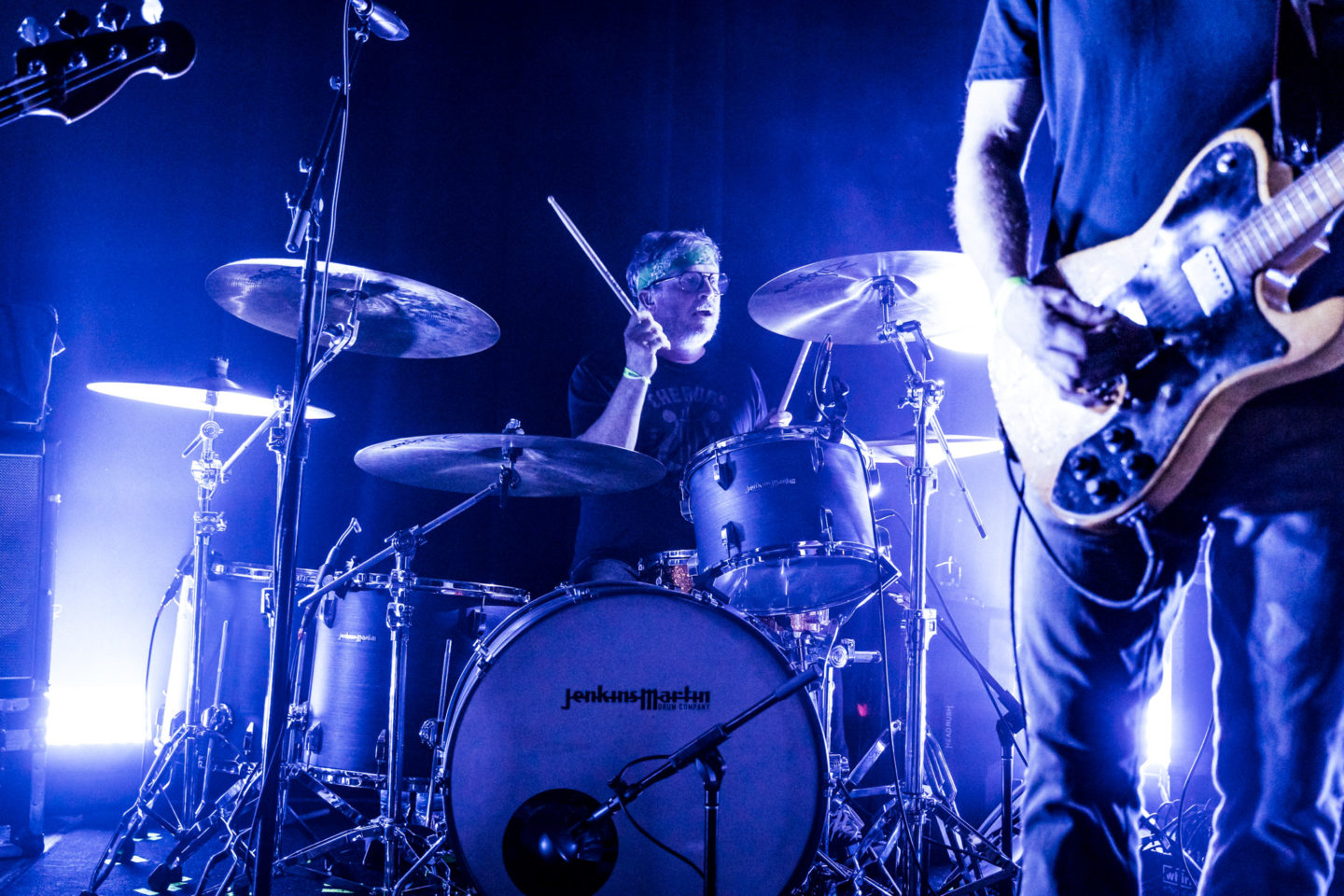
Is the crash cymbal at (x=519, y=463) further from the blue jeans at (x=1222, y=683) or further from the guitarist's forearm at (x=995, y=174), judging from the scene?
the blue jeans at (x=1222, y=683)

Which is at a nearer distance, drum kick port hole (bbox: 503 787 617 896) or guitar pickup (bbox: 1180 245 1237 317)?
guitar pickup (bbox: 1180 245 1237 317)

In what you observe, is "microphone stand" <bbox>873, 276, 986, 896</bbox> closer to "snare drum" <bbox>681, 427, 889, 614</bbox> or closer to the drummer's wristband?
"snare drum" <bbox>681, 427, 889, 614</bbox>

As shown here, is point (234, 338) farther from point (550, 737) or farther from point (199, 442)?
point (550, 737)

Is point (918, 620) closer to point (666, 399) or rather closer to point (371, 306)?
point (666, 399)

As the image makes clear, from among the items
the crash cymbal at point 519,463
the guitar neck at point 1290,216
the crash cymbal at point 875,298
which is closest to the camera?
the guitar neck at point 1290,216

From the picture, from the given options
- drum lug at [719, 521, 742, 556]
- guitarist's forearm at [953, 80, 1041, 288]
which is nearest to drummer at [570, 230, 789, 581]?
drum lug at [719, 521, 742, 556]

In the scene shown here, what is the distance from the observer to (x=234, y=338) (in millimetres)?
4336

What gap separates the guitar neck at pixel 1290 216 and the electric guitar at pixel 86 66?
7.09 ft

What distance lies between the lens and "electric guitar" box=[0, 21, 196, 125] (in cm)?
221

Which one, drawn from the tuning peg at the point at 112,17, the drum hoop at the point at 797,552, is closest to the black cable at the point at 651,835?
the drum hoop at the point at 797,552

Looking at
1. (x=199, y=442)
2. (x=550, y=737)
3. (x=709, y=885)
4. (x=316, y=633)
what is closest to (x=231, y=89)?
(x=199, y=442)

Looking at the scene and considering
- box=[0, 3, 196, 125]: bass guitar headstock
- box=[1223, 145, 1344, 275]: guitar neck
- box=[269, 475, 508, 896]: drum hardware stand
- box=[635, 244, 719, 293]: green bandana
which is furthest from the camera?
box=[635, 244, 719, 293]: green bandana

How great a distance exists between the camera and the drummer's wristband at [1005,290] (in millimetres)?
1410

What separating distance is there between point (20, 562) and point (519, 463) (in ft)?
6.28
